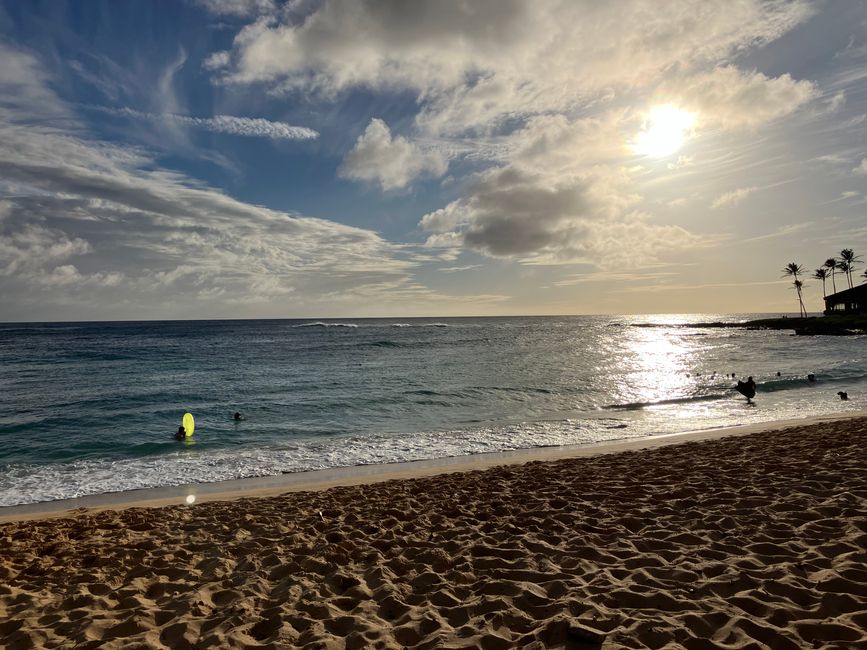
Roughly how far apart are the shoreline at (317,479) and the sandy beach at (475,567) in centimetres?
98

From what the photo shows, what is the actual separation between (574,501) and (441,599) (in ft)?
11.6

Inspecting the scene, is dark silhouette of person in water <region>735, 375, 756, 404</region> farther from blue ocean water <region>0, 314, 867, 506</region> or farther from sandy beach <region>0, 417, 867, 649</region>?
sandy beach <region>0, 417, 867, 649</region>

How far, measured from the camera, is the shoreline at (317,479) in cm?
948

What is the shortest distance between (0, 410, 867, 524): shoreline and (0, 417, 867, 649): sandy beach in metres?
0.98

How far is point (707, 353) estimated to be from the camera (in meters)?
45.2

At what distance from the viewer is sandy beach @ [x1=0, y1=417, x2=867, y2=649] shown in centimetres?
420

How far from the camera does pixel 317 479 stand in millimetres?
11219

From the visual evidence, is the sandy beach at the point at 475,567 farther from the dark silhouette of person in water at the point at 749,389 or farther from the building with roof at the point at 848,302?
the building with roof at the point at 848,302

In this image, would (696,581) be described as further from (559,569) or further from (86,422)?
(86,422)

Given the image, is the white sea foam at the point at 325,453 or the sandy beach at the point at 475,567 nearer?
the sandy beach at the point at 475,567

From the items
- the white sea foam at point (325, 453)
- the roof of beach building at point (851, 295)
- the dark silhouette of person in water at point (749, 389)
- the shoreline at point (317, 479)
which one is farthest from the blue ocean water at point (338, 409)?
the roof of beach building at point (851, 295)

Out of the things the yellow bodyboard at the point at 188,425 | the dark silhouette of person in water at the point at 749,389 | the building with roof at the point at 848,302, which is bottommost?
the dark silhouette of person in water at the point at 749,389

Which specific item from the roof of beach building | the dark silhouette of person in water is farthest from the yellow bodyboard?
the roof of beach building

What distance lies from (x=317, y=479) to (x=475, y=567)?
21.8 feet
